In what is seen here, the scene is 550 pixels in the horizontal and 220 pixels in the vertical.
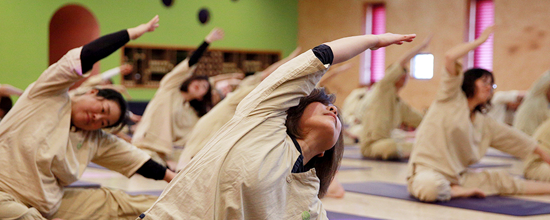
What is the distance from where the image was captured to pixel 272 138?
1555 mm

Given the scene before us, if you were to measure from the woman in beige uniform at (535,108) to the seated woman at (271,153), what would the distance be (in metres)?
4.92

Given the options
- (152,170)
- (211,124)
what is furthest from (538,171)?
(152,170)

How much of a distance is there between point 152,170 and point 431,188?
72.4 inches

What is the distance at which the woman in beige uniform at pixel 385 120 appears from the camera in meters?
6.30

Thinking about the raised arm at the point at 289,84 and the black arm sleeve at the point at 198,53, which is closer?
the raised arm at the point at 289,84

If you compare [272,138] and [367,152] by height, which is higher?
[272,138]

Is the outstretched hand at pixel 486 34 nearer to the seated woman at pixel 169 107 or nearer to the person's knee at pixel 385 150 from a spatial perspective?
the seated woman at pixel 169 107

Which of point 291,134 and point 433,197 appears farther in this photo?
point 433,197

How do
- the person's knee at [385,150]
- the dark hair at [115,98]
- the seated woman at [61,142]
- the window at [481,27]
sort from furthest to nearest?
the window at [481,27]
the person's knee at [385,150]
the dark hair at [115,98]
the seated woman at [61,142]

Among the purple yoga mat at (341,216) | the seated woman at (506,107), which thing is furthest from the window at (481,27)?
the purple yoga mat at (341,216)

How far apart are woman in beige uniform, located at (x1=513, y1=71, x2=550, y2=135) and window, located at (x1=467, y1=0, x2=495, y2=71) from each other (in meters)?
4.72

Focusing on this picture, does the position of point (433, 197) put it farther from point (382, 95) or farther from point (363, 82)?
point (363, 82)

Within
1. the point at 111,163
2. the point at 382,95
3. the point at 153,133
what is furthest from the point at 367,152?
the point at 111,163

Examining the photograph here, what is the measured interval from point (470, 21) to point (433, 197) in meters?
8.43
